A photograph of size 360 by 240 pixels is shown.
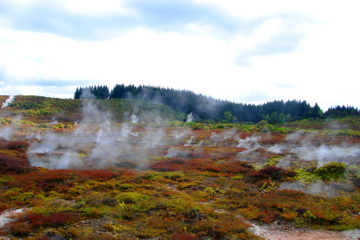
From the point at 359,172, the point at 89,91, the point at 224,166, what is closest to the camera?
the point at 359,172

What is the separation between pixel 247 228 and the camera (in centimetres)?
948

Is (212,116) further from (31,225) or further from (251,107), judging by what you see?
(31,225)

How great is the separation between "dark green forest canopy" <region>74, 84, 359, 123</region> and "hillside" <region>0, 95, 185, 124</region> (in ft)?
35.1

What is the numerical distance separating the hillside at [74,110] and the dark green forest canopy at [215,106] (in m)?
10.7

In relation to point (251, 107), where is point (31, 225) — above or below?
below

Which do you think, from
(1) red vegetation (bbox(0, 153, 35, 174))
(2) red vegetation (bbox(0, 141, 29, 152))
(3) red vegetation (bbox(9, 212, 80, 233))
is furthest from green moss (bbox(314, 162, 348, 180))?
(2) red vegetation (bbox(0, 141, 29, 152))

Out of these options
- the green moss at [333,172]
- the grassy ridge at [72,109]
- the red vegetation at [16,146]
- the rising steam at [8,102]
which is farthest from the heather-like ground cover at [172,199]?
the rising steam at [8,102]

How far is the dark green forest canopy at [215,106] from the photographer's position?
92875mm

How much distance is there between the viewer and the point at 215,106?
110750 mm

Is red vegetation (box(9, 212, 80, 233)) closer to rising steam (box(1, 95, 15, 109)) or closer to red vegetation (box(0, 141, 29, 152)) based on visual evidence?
red vegetation (box(0, 141, 29, 152))

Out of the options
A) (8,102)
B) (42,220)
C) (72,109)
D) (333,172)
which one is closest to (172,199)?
(42,220)

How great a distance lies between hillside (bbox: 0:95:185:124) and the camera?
68769 millimetres

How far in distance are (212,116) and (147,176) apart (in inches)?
3331

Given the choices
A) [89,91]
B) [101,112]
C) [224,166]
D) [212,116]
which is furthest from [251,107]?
[224,166]
